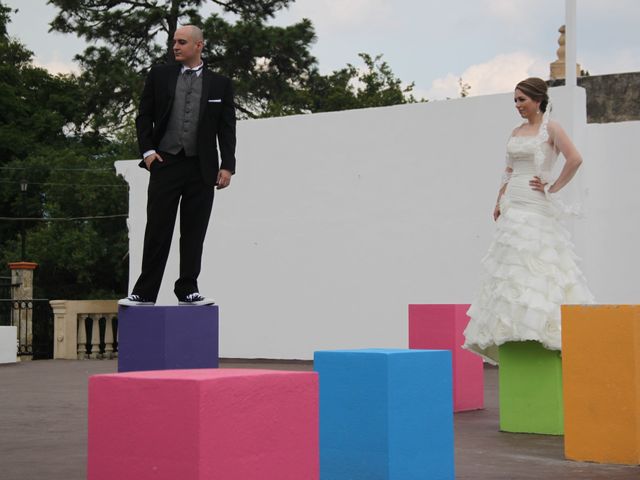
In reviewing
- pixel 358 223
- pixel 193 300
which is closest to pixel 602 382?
pixel 193 300

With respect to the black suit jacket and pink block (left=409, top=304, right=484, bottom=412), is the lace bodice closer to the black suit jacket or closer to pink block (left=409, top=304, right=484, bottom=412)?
pink block (left=409, top=304, right=484, bottom=412)

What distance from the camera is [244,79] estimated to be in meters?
38.5

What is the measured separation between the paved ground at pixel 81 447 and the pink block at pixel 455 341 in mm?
175

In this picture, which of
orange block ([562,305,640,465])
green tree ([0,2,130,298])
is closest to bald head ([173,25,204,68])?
orange block ([562,305,640,465])

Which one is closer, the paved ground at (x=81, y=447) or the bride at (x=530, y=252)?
the paved ground at (x=81, y=447)

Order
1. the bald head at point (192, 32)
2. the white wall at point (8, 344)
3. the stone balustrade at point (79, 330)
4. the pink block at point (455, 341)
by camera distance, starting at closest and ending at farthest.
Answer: the bald head at point (192, 32) < the pink block at point (455, 341) < the white wall at point (8, 344) < the stone balustrade at point (79, 330)

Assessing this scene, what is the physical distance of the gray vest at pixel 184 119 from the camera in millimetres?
6680

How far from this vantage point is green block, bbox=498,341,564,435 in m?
7.99

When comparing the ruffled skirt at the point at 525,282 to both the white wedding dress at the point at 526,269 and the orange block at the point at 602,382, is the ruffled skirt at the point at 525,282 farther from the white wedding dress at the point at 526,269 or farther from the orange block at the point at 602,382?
the orange block at the point at 602,382

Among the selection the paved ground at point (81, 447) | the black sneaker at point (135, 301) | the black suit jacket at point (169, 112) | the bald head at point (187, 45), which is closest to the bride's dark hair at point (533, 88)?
the paved ground at point (81, 447)

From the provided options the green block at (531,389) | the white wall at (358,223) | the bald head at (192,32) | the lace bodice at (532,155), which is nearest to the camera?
the bald head at (192,32)

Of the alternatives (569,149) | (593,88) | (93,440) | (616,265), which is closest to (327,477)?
(93,440)

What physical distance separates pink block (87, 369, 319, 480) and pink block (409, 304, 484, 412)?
17.9ft

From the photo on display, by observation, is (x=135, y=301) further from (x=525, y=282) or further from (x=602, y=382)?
(x=525, y=282)
